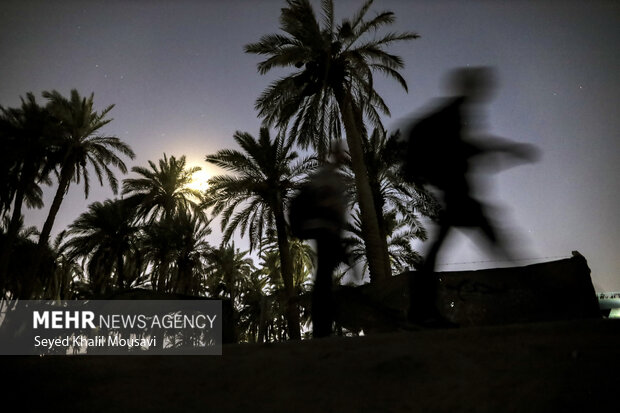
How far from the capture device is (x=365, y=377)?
5.79ft

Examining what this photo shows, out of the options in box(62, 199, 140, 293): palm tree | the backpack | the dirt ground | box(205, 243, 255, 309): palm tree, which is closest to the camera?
the dirt ground

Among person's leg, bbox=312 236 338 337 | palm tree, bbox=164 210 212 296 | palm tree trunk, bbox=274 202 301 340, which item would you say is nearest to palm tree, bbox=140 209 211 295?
palm tree, bbox=164 210 212 296

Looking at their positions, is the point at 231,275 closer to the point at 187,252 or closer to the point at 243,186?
the point at 187,252

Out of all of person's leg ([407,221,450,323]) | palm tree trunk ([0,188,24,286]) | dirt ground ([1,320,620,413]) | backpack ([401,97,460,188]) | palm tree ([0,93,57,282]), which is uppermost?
palm tree ([0,93,57,282])

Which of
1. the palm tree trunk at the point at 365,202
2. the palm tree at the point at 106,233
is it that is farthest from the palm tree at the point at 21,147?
the palm tree trunk at the point at 365,202

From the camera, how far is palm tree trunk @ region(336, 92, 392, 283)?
1091cm

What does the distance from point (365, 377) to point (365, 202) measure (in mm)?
9806

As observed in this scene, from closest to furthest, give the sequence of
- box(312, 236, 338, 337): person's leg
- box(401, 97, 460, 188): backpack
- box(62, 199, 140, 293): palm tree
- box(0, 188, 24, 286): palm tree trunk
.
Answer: box(401, 97, 460, 188): backpack
box(312, 236, 338, 337): person's leg
box(0, 188, 24, 286): palm tree trunk
box(62, 199, 140, 293): palm tree

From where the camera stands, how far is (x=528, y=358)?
5.75 ft

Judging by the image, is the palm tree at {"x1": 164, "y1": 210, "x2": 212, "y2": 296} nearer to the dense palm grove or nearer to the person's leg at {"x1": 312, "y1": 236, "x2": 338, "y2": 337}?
the dense palm grove

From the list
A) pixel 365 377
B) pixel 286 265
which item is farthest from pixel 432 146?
pixel 286 265

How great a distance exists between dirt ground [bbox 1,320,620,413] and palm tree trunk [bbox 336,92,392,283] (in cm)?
810

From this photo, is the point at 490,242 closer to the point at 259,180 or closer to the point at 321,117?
the point at 321,117

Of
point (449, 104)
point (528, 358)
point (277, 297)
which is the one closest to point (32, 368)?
point (528, 358)
